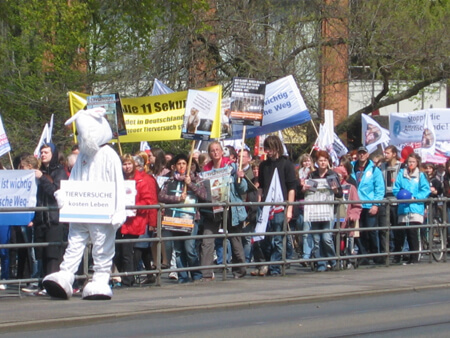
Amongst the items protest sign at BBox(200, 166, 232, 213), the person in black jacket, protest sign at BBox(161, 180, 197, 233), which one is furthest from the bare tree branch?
the person in black jacket

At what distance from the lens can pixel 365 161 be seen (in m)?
14.6

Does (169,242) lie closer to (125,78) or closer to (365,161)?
(365,161)

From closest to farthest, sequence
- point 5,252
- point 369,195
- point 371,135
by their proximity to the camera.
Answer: point 5,252
point 369,195
point 371,135

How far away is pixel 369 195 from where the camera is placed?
46.4 feet

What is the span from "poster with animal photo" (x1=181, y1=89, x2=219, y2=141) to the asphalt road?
325cm

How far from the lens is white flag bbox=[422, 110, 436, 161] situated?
18.0 metres

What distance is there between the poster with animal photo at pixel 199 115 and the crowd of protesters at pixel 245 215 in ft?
0.98

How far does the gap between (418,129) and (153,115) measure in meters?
6.58

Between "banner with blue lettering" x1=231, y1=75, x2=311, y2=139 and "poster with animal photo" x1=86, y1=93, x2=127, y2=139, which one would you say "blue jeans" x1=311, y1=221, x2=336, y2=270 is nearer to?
"banner with blue lettering" x1=231, y1=75, x2=311, y2=139

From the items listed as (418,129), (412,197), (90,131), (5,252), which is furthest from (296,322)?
(418,129)

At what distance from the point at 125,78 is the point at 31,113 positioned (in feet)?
9.37

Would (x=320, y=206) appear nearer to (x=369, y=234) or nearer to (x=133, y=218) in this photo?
(x=369, y=234)

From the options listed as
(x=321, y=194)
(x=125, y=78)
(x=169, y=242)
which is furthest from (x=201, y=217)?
(x=125, y=78)

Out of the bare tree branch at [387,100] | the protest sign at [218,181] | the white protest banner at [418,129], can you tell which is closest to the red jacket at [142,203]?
the protest sign at [218,181]
